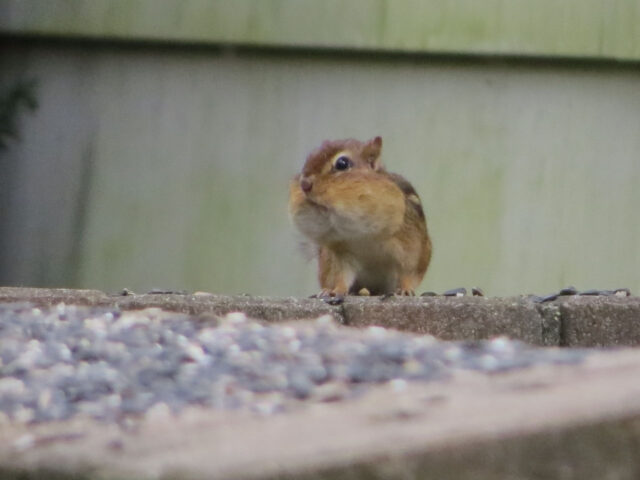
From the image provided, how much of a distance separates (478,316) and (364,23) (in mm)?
2360

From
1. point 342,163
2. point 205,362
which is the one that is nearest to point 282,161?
point 342,163

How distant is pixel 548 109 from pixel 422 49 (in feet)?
1.83

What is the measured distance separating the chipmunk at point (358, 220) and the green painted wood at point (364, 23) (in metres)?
1.06

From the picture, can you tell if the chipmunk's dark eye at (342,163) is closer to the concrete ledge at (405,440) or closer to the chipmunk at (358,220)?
the chipmunk at (358,220)

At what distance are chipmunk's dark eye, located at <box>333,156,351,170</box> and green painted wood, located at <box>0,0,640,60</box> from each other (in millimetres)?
1241

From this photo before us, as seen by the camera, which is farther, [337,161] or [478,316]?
[337,161]

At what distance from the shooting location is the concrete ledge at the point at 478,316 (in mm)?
3523

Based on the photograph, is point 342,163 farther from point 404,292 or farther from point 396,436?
point 396,436

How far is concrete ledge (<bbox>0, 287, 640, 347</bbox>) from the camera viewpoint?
11.6ft

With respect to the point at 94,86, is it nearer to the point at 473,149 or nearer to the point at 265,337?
the point at 473,149

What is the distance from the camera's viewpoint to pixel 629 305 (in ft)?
11.7

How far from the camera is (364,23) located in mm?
5641

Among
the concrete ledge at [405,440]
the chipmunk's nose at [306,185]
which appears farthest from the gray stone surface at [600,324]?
the concrete ledge at [405,440]

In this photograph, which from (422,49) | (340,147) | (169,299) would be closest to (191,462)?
(169,299)
